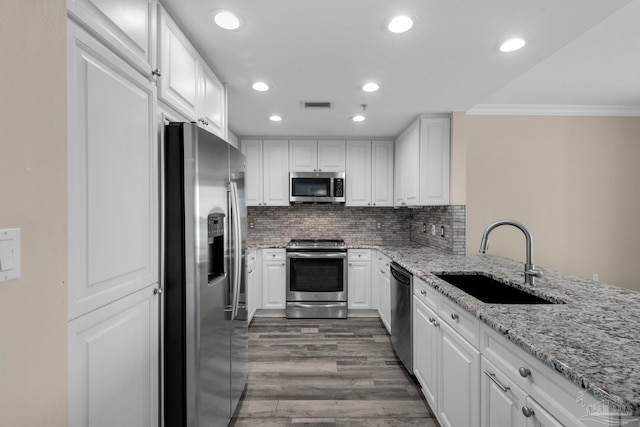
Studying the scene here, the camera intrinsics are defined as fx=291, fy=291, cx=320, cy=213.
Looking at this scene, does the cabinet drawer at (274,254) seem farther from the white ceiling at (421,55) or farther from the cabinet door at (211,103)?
the cabinet door at (211,103)

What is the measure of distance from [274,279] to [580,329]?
321 centimetres

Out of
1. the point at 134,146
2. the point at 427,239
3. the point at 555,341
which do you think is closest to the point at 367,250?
Result: the point at 427,239

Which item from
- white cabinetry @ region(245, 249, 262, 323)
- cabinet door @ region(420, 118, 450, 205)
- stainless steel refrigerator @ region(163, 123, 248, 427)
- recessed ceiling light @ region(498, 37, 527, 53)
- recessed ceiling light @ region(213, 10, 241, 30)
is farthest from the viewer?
white cabinetry @ region(245, 249, 262, 323)

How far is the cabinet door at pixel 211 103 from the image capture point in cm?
186

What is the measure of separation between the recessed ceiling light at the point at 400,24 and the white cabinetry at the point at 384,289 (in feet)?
7.25

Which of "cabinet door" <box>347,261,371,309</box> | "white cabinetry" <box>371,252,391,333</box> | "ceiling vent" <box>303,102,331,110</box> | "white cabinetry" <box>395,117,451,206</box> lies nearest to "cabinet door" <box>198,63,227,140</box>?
"ceiling vent" <box>303,102,331,110</box>

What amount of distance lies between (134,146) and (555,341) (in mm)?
1668

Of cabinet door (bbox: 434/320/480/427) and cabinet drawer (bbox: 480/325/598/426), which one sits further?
cabinet door (bbox: 434/320/480/427)

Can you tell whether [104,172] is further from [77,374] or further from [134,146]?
[77,374]

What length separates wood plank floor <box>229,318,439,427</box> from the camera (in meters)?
1.97

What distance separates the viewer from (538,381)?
95cm

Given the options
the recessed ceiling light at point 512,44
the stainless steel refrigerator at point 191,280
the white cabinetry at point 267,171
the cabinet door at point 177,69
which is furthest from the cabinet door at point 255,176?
the recessed ceiling light at point 512,44

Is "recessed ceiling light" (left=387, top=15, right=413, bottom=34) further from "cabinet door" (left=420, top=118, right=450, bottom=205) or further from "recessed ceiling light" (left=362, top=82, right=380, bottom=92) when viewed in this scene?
"cabinet door" (left=420, top=118, right=450, bottom=205)

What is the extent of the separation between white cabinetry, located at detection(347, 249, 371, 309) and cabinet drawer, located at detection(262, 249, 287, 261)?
2.87ft
